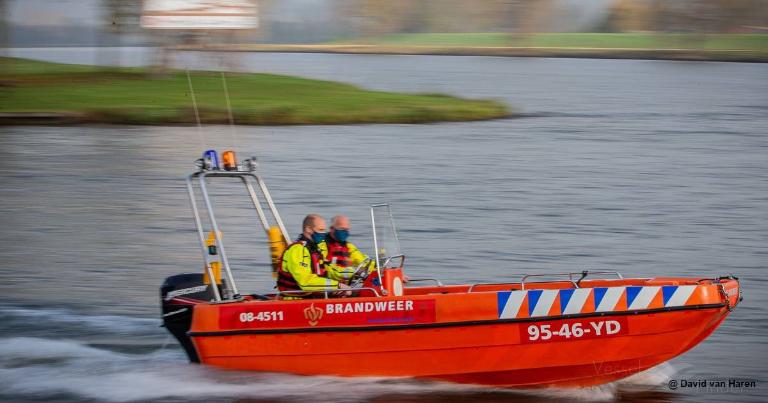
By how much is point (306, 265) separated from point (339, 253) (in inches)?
19.1

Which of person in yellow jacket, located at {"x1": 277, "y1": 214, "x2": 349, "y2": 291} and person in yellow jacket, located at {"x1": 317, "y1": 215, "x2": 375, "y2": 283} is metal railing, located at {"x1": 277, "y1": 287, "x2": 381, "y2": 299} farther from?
person in yellow jacket, located at {"x1": 317, "y1": 215, "x2": 375, "y2": 283}

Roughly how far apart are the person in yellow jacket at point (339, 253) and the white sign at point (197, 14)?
44.5 meters

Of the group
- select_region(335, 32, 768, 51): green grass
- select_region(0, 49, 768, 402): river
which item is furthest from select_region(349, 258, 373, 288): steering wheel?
select_region(335, 32, 768, 51): green grass

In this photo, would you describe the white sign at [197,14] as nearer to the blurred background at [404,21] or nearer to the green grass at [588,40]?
the blurred background at [404,21]

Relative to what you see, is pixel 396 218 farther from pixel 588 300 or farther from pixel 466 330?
pixel 588 300

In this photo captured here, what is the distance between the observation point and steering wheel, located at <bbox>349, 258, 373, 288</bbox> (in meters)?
10.2

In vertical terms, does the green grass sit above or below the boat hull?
above

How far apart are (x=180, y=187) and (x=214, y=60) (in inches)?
1520

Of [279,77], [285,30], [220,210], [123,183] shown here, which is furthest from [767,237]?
[285,30]

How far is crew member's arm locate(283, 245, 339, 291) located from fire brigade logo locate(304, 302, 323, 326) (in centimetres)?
40

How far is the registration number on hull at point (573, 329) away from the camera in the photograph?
9.13 meters

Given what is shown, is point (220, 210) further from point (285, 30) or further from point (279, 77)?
point (285, 30)

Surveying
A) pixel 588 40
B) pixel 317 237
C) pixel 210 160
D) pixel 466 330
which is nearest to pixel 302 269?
pixel 317 237

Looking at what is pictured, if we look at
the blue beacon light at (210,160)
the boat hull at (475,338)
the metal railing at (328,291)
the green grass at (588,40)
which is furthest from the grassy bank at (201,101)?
the green grass at (588,40)
